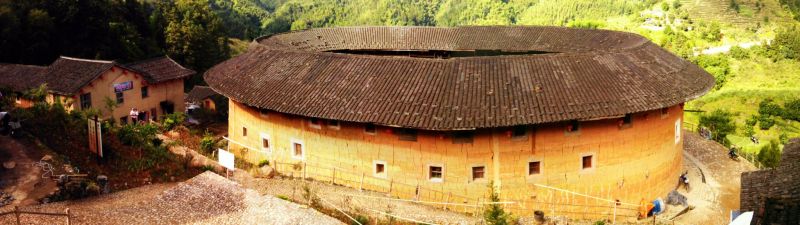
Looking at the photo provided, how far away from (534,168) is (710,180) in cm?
980

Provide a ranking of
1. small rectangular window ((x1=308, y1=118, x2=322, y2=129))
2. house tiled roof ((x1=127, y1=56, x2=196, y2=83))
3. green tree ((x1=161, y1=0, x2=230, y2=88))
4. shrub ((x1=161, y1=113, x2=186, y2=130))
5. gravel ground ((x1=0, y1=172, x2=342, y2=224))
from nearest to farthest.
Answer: gravel ground ((x1=0, y1=172, x2=342, y2=224)) → small rectangular window ((x1=308, y1=118, x2=322, y2=129)) → shrub ((x1=161, y1=113, x2=186, y2=130)) → house tiled roof ((x1=127, y1=56, x2=196, y2=83)) → green tree ((x1=161, y1=0, x2=230, y2=88))

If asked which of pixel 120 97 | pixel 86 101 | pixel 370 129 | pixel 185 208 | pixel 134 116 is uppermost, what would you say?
pixel 120 97

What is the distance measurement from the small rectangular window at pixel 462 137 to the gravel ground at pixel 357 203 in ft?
6.93

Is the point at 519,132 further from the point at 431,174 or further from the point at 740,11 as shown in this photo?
the point at 740,11

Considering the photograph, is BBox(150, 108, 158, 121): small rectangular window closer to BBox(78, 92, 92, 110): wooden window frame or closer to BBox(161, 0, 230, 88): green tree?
BBox(78, 92, 92, 110): wooden window frame

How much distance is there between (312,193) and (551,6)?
320 feet

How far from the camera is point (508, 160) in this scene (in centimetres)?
2070

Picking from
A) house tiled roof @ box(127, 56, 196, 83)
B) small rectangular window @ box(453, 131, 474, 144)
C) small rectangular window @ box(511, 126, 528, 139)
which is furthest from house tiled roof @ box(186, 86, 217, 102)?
small rectangular window @ box(511, 126, 528, 139)

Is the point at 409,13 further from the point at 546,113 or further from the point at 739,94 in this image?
the point at 546,113

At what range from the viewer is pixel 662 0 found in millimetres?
99062

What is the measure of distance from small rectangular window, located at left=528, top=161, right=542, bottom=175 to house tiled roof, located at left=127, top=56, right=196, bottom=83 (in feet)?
73.6

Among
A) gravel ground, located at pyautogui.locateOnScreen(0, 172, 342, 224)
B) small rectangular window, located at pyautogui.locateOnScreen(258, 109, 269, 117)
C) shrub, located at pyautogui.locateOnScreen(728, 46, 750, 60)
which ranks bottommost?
gravel ground, located at pyautogui.locateOnScreen(0, 172, 342, 224)

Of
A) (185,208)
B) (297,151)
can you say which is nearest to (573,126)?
(297,151)

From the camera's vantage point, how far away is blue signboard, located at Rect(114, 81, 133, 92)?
3375 centimetres
